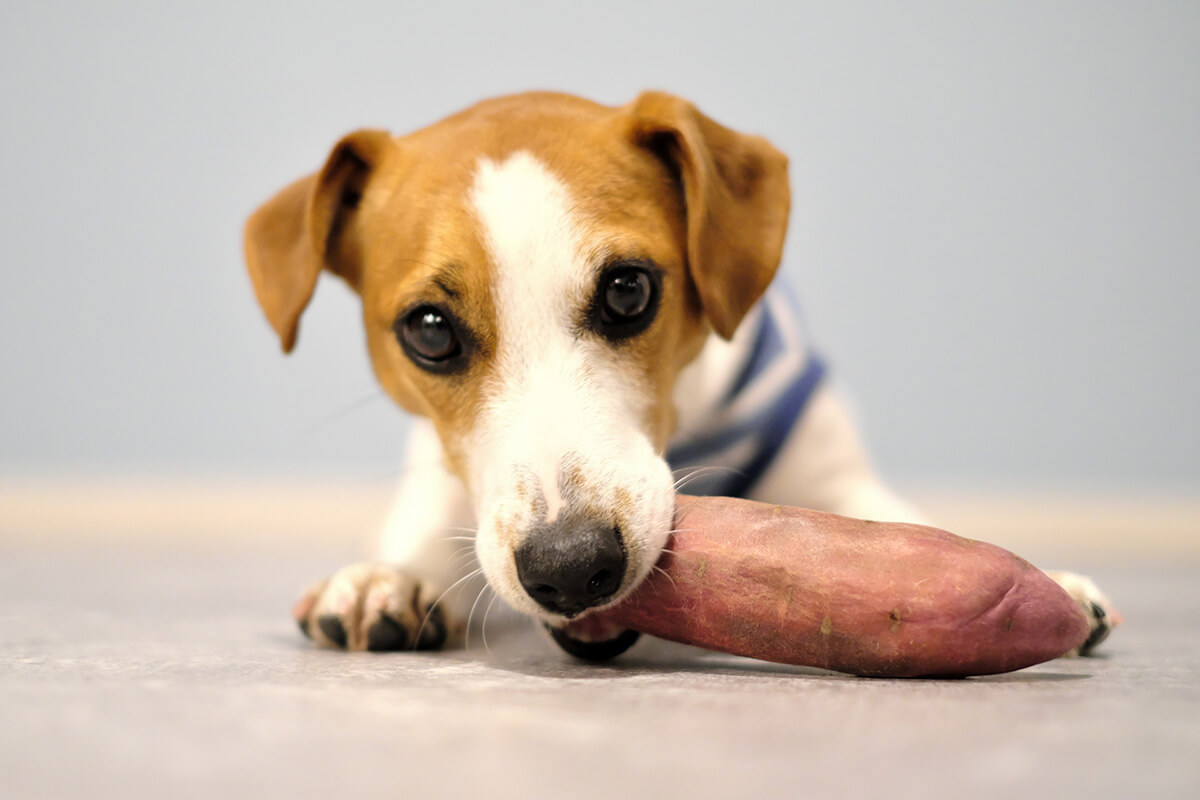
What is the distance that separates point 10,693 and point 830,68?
5641mm

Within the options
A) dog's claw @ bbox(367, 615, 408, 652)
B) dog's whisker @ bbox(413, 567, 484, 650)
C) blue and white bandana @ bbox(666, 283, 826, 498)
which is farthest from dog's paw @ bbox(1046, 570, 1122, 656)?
dog's claw @ bbox(367, 615, 408, 652)

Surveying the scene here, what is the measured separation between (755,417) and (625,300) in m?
0.60

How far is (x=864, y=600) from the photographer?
4.57ft

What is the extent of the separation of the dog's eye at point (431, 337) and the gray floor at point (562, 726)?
1.71 ft

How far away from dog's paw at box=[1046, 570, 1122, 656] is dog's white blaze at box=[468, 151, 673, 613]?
0.77m

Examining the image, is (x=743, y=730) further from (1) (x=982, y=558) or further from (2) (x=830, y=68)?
(2) (x=830, y=68)

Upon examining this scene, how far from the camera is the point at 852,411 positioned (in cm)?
270

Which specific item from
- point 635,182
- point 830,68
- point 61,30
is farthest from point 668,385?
point 61,30

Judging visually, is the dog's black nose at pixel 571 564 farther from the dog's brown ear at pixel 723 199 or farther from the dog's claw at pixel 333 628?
the dog's brown ear at pixel 723 199

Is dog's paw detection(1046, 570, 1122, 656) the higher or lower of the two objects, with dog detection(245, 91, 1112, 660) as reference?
lower

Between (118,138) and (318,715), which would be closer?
(318,715)

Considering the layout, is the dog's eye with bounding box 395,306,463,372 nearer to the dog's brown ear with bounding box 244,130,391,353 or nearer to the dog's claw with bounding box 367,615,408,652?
the dog's brown ear with bounding box 244,130,391,353

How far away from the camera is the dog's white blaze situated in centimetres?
163

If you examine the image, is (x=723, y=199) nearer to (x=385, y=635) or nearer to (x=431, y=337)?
(x=431, y=337)
